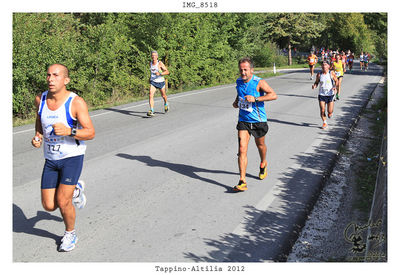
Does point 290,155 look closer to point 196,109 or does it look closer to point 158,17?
point 196,109

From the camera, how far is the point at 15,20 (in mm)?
14797

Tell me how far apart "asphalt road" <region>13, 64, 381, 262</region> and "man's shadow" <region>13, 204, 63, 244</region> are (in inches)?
0.5

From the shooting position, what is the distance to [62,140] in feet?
14.1

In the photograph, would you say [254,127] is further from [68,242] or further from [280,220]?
[68,242]

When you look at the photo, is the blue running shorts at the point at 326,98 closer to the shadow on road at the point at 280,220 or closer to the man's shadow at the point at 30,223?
the shadow on road at the point at 280,220

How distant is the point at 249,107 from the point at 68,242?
3236 millimetres

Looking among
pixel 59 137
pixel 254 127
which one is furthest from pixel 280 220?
pixel 59 137

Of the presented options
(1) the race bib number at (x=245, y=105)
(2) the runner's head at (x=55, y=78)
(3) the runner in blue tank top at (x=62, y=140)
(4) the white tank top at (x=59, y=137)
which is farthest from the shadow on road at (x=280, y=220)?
(2) the runner's head at (x=55, y=78)

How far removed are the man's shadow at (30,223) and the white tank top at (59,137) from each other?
1016 millimetres

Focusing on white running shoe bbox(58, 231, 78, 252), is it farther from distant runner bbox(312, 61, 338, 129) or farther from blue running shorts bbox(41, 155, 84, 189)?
distant runner bbox(312, 61, 338, 129)

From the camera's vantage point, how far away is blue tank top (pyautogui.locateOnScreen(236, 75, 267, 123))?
616 centimetres

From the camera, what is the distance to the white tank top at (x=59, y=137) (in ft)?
13.7

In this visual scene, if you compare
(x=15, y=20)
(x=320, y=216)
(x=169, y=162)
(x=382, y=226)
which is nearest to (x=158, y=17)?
(x=15, y=20)

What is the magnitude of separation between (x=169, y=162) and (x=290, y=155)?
236 centimetres
